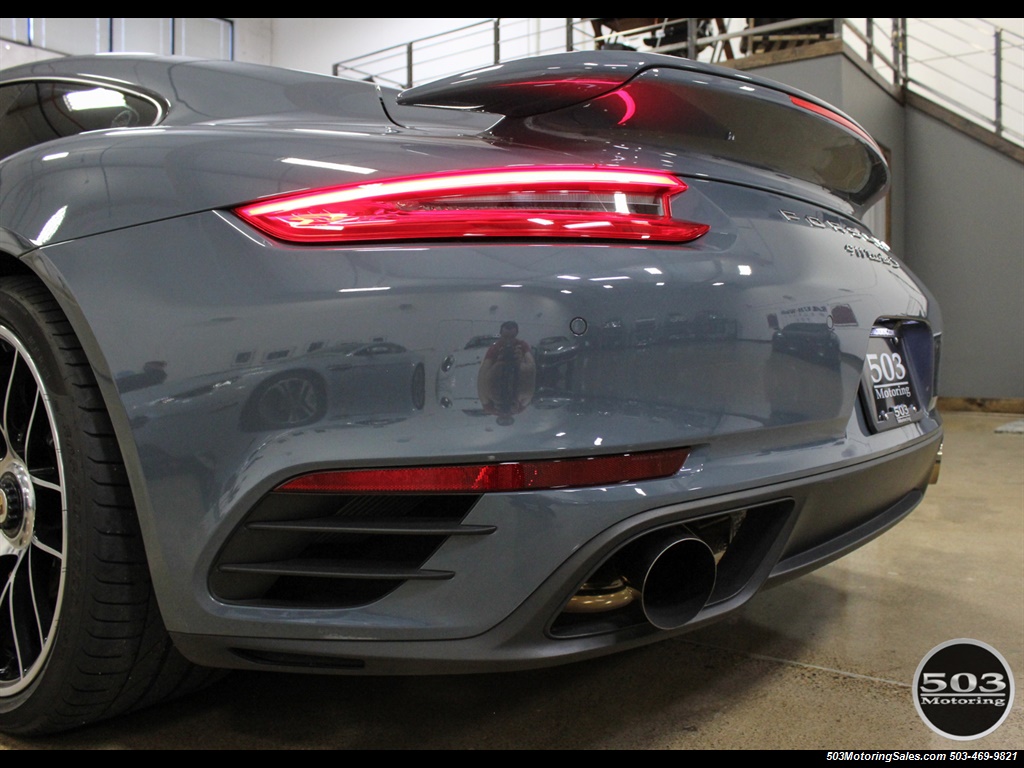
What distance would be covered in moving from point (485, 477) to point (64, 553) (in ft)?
2.09

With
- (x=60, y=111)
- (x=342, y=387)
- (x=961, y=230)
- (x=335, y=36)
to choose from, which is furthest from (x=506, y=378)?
(x=335, y=36)

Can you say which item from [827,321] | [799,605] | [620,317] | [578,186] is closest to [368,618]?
[620,317]

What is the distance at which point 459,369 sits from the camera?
94cm

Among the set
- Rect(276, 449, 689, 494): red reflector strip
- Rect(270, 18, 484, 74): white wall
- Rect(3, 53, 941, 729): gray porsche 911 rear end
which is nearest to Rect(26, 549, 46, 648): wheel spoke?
Rect(3, 53, 941, 729): gray porsche 911 rear end

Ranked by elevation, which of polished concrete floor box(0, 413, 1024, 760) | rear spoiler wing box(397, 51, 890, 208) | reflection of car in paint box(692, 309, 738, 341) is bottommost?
polished concrete floor box(0, 413, 1024, 760)

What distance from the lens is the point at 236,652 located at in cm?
105

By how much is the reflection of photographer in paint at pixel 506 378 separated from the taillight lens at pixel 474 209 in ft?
0.47

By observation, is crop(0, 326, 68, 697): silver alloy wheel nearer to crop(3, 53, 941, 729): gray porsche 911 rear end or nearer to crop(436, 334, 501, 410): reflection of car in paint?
crop(3, 53, 941, 729): gray porsche 911 rear end

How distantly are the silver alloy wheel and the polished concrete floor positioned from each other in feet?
0.45

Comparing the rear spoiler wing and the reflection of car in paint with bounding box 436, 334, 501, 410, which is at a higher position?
the rear spoiler wing

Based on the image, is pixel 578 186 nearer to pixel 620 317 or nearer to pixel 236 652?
pixel 620 317

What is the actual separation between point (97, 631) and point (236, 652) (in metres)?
0.22

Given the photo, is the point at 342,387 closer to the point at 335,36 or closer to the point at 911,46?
the point at 911,46

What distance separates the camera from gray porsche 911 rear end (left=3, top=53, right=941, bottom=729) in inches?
37.5
